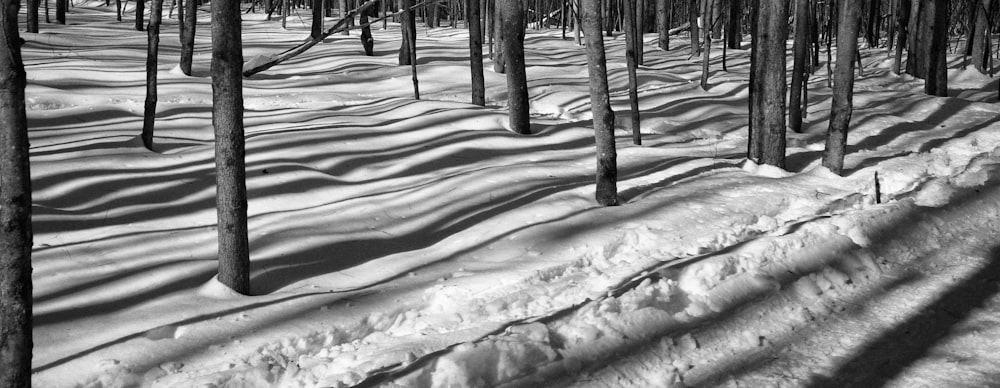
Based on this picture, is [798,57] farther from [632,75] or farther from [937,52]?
[937,52]

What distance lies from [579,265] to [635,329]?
5.10 feet

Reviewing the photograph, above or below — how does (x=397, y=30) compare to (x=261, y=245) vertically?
above

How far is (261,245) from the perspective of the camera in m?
7.03

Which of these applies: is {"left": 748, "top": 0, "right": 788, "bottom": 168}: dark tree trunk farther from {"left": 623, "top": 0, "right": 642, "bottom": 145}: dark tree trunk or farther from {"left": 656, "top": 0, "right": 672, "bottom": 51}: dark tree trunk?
{"left": 656, "top": 0, "right": 672, "bottom": 51}: dark tree trunk

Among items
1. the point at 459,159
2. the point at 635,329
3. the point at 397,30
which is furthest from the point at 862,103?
the point at 397,30

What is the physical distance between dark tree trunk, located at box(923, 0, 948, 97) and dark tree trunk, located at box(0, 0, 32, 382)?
61.9 feet

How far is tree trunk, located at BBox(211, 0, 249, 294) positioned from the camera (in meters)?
5.47

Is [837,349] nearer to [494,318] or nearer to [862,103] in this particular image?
[494,318]

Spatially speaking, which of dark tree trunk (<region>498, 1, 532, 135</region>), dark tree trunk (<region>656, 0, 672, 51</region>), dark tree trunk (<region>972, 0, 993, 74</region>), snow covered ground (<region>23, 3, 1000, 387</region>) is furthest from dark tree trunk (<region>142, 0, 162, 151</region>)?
dark tree trunk (<region>656, 0, 672, 51</region>)

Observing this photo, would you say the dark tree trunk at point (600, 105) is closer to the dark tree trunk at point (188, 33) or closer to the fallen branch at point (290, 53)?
the fallen branch at point (290, 53)

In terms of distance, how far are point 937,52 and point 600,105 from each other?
13.4 m

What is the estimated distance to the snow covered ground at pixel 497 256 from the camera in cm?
465

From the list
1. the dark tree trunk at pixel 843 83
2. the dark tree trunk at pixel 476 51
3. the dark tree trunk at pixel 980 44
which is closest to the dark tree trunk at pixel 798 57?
the dark tree trunk at pixel 843 83

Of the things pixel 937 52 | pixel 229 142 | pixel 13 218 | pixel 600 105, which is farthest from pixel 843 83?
pixel 937 52
